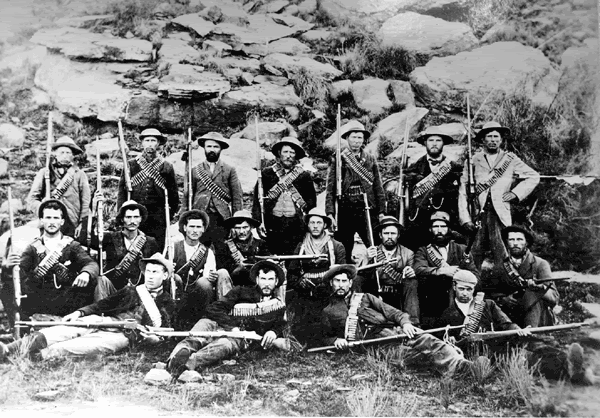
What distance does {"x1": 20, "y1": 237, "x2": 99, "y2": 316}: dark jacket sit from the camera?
6926 millimetres

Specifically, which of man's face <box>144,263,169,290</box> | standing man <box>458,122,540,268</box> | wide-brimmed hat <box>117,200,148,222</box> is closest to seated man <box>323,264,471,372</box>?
standing man <box>458,122,540,268</box>

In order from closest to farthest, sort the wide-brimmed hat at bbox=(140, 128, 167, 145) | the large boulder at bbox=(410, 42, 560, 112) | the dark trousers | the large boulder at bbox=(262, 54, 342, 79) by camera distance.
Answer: the dark trousers, the wide-brimmed hat at bbox=(140, 128, 167, 145), the large boulder at bbox=(410, 42, 560, 112), the large boulder at bbox=(262, 54, 342, 79)

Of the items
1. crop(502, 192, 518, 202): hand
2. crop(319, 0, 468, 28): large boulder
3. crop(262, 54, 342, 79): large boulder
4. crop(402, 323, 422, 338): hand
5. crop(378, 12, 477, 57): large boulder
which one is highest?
crop(319, 0, 468, 28): large boulder

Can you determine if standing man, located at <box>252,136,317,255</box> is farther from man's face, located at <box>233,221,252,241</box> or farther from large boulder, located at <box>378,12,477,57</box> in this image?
large boulder, located at <box>378,12,477,57</box>

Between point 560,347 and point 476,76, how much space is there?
3.10 metres

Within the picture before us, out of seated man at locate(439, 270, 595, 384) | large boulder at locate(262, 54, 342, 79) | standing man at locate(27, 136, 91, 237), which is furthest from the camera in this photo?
large boulder at locate(262, 54, 342, 79)

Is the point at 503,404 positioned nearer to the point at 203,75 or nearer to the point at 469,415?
the point at 469,415

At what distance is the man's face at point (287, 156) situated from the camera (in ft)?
24.4

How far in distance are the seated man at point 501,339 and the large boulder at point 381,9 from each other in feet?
10.6

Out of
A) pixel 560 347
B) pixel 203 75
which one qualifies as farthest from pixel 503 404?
pixel 203 75

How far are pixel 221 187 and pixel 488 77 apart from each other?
3267 millimetres

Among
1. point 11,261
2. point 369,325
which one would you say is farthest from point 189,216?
point 369,325

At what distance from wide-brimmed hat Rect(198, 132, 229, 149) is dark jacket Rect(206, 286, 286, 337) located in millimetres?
1697

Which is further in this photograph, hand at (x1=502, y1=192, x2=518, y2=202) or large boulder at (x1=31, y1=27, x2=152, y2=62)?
large boulder at (x1=31, y1=27, x2=152, y2=62)
